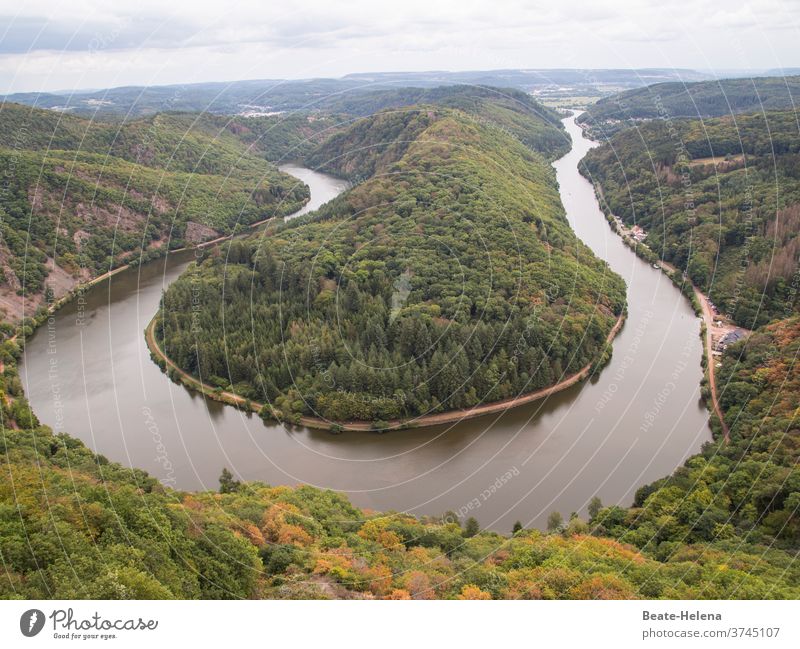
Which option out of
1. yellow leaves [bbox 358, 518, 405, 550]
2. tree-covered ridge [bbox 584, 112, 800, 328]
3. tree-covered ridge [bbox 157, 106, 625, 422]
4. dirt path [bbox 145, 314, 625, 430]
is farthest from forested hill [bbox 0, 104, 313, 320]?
tree-covered ridge [bbox 584, 112, 800, 328]

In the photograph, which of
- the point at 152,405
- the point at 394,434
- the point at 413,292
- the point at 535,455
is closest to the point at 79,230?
the point at 152,405

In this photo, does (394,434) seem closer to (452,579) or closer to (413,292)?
(413,292)

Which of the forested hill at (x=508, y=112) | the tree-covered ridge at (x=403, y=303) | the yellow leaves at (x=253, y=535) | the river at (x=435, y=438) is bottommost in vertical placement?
the river at (x=435, y=438)

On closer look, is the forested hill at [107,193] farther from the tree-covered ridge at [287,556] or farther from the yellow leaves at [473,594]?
the yellow leaves at [473,594]

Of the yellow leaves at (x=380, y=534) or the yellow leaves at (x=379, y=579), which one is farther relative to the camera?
the yellow leaves at (x=380, y=534)

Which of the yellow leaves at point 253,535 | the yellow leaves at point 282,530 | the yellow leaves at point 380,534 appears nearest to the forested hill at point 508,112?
the yellow leaves at point 380,534

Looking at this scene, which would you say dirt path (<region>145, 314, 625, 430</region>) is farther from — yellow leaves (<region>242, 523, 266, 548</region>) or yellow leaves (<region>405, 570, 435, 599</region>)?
yellow leaves (<region>405, 570, 435, 599</region>)

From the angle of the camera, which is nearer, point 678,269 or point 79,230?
point 678,269
